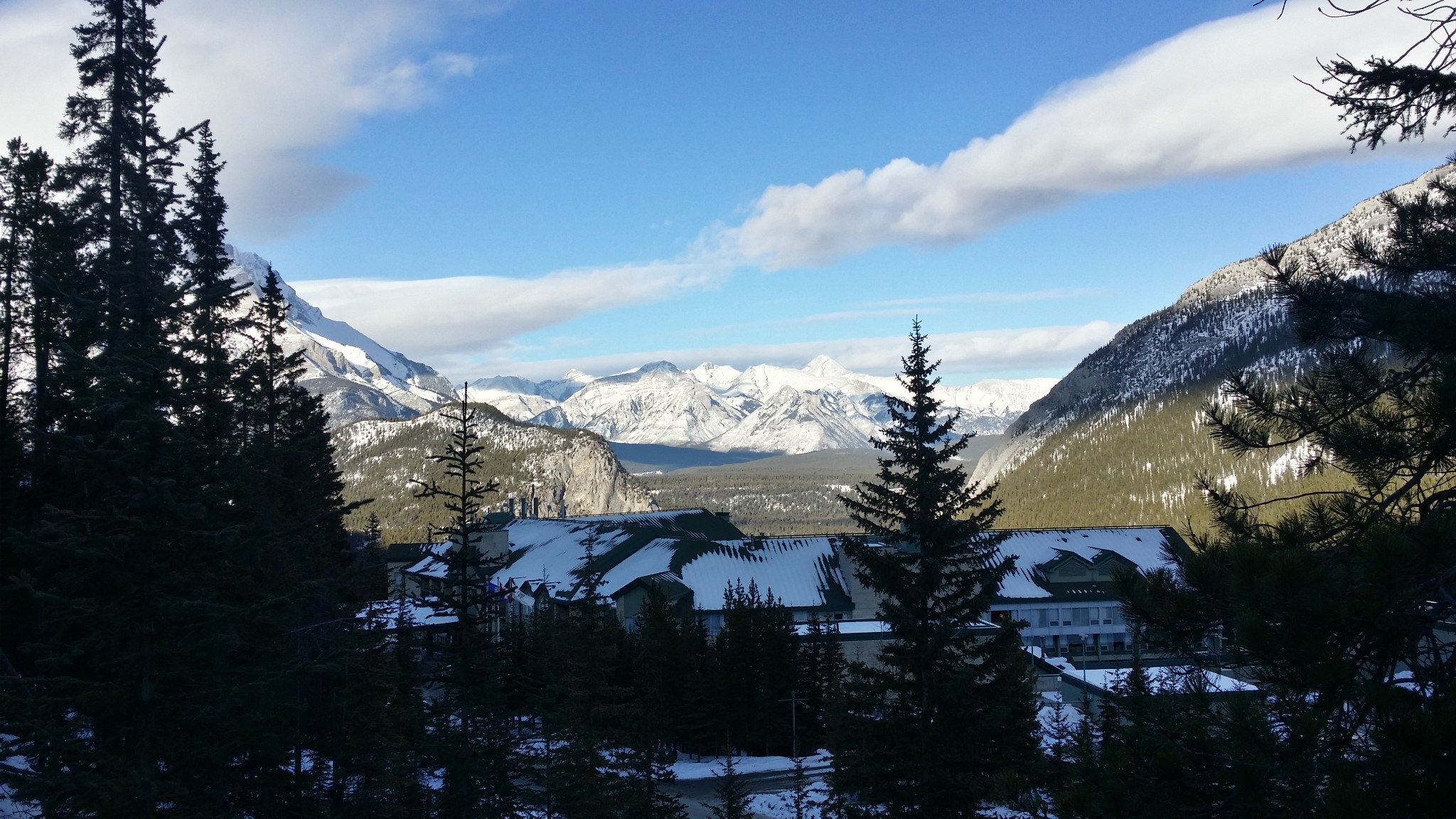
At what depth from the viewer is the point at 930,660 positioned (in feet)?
69.7

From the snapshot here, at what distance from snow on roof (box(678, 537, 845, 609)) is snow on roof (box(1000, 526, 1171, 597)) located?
44.4ft

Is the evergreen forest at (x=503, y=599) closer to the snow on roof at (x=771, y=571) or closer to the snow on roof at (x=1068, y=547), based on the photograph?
the snow on roof at (x=771, y=571)

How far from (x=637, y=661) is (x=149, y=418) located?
28348mm

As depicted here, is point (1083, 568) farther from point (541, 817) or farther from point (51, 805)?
point (51, 805)

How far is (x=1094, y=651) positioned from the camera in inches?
2665

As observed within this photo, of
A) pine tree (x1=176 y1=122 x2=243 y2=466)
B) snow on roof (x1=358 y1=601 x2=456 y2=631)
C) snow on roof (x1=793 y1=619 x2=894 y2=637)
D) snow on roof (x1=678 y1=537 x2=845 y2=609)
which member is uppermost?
pine tree (x1=176 y1=122 x2=243 y2=466)

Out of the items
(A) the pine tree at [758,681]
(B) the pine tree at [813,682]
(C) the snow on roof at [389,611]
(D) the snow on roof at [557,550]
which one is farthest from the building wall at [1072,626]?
(C) the snow on roof at [389,611]

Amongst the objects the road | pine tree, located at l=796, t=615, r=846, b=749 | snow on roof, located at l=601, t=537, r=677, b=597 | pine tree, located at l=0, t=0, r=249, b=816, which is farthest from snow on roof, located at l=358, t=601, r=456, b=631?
snow on roof, located at l=601, t=537, r=677, b=597

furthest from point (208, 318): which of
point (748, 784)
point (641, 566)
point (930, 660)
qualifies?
point (641, 566)

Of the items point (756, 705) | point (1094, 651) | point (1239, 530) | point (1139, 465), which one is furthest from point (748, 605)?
point (1139, 465)

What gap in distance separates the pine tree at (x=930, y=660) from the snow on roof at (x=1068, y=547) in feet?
153

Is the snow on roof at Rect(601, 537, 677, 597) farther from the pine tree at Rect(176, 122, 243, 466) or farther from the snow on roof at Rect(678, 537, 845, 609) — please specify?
the pine tree at Rect(176, 122, 243, 466)

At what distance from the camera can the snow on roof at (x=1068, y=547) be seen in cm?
6862

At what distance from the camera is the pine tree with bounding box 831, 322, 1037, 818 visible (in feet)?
68.7
